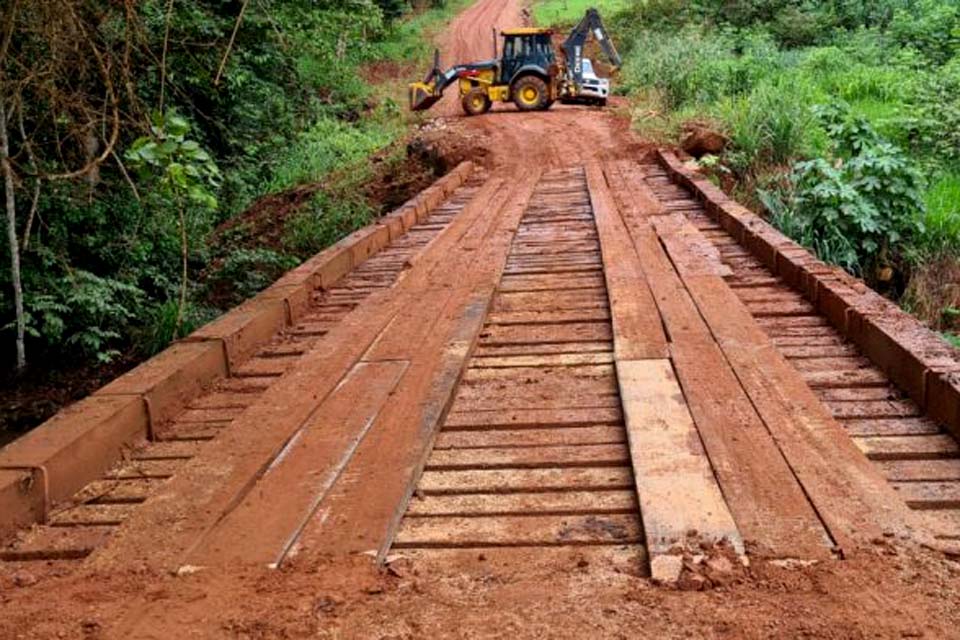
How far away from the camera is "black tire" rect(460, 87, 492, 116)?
1983 centimetres

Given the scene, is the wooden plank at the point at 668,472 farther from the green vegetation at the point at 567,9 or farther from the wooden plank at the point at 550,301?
the green vegetation at the point at 567,9

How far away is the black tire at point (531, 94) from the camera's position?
19.5 metres

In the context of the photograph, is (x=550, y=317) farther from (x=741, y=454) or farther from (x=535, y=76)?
(x=535, y=76)

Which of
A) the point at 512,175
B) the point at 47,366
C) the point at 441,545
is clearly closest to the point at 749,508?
the point at 441,545

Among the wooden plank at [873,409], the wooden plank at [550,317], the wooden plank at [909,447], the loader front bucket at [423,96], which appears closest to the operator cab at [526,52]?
the loader front bucket at [423,96]

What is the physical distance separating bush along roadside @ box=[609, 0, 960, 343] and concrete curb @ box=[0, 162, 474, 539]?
15.8 feet

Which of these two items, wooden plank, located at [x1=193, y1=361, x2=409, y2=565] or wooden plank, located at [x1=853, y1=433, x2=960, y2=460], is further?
wooden plank, located at [x1=853, y1=433, x2=960, y2=460]

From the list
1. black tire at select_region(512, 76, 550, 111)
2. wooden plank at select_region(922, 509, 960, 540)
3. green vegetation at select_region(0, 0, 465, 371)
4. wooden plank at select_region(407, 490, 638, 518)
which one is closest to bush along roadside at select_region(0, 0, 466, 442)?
green vegetation at select_region(0, 0, 465, 371)

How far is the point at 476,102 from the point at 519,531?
18.1m

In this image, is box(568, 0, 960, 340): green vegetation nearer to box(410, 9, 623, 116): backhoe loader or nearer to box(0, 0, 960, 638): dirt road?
box(410, 9, 623, 116): backhoe loader

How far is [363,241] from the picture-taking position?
6922 millimetres

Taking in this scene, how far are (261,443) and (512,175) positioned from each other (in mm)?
8629

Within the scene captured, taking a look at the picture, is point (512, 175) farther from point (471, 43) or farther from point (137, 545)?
point (471, 43)

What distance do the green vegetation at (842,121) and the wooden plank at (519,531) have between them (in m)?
5.82
